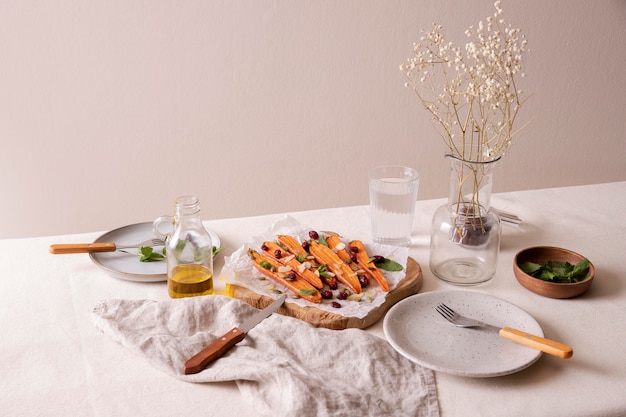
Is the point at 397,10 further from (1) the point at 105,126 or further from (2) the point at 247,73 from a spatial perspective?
(1) the point at 105,126

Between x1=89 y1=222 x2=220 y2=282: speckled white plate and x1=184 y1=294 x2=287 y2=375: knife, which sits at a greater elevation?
x1=89 y1=222 x2=220 y2=282: speckled white plate

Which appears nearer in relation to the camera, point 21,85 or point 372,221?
point 372,221

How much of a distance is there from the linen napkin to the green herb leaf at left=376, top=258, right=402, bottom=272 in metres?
0.27

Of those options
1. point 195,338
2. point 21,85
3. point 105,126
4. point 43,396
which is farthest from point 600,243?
point 21,85

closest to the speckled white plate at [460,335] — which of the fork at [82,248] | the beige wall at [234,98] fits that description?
the fork at [82,248]

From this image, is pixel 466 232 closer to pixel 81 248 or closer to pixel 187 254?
pixel 187 254

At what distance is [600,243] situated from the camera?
176 cm

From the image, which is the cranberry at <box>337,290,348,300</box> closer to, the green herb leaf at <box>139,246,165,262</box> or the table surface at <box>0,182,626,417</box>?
the table surface at <box>0,182,626,417</box>

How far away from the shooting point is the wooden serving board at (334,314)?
1.38m

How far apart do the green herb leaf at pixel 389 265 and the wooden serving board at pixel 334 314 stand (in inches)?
0.9

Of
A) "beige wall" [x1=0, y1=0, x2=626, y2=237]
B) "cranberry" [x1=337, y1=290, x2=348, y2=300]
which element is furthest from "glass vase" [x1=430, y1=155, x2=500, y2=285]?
"beige wall" [x1=0, y1=0, x2=626, y2=237]

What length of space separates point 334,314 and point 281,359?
19 centimetres

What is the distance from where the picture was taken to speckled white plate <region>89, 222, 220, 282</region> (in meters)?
1.54

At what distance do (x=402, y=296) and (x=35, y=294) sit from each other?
0.75m
